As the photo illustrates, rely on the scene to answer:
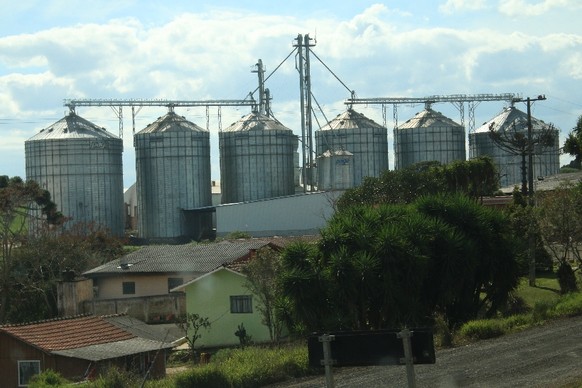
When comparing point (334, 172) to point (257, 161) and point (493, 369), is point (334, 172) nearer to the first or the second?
point (257, 161)

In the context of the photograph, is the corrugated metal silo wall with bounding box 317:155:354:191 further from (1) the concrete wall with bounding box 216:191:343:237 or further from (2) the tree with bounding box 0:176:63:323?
(2) the tree with bounding box 0:176:63:323

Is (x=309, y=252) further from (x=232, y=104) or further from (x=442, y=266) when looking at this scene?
(x=232, y=104)

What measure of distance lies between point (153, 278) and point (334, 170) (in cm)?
3404

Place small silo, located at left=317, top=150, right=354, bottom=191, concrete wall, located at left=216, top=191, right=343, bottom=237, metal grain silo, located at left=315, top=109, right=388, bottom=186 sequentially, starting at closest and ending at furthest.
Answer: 1. concrete wall, located at left=216, top=191, right=343, bottom=237
2. small silo, located at left=317, top=150, right=354, bottom=191
3. metal grain silo, located at left=315, top=109, right=388, bottom=186

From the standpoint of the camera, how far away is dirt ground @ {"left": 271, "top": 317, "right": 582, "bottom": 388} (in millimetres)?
15266

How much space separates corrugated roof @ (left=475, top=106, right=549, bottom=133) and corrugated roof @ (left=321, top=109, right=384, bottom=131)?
1028 cm

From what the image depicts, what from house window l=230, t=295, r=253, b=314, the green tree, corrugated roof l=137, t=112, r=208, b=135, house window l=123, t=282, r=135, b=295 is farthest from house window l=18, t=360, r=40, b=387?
corrugated roof l=137, t=112, r=208, b=135

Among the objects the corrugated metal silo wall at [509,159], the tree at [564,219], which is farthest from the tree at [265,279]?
the corrugated metal silo wall at [509,159]

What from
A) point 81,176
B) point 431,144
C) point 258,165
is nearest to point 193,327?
point 258,165

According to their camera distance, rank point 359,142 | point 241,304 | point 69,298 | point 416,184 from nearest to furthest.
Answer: point 241,304 < point 69,298 < point 416,184 < point 359,142

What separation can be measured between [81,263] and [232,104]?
1748 inches

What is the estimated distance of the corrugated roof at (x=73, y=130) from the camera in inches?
3354

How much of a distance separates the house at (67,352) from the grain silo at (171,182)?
5051 centimetres

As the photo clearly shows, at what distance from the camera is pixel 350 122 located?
290 ft
